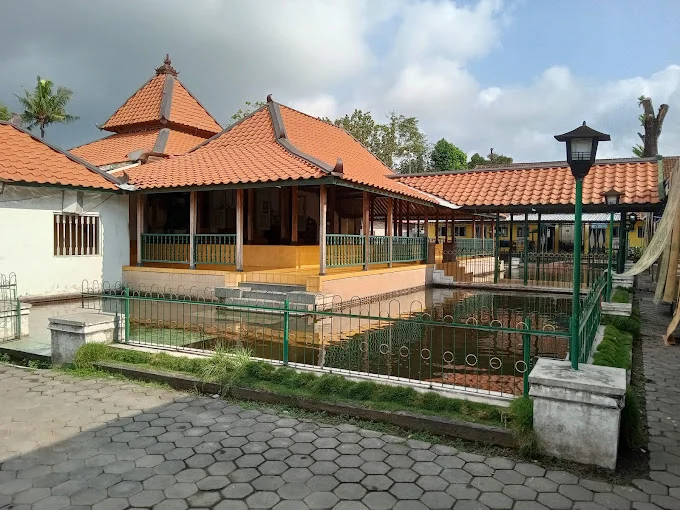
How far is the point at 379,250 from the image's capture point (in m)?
15.5

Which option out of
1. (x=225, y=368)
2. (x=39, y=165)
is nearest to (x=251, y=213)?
(x=39, y=165)

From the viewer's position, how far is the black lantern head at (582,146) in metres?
4.49

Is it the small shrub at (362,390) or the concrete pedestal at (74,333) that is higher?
the concrete pedestal at (74,333)

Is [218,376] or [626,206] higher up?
[626,206]

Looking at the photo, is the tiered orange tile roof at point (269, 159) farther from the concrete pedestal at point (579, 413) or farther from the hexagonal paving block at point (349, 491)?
the hexagonal paving block at point (349, 491)

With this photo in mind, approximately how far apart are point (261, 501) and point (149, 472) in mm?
1003

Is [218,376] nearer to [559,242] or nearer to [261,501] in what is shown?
[261,501]

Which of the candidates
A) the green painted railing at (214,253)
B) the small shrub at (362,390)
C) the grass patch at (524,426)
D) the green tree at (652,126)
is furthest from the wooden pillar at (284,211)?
the green tree at (652,126)

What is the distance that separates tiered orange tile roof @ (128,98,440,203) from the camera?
40.3ft

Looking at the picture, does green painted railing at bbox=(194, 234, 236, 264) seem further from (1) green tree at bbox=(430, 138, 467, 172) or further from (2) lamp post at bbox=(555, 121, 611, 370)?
(1) green tree at bbox=(430, 138, 467, 172)

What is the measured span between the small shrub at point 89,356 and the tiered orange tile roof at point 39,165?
6584 millimetres

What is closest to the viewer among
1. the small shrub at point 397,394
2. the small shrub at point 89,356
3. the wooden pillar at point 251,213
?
the small shrub at point 397,394

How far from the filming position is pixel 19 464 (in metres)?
3.94

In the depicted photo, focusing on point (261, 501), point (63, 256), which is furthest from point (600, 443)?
point (63, 256)
